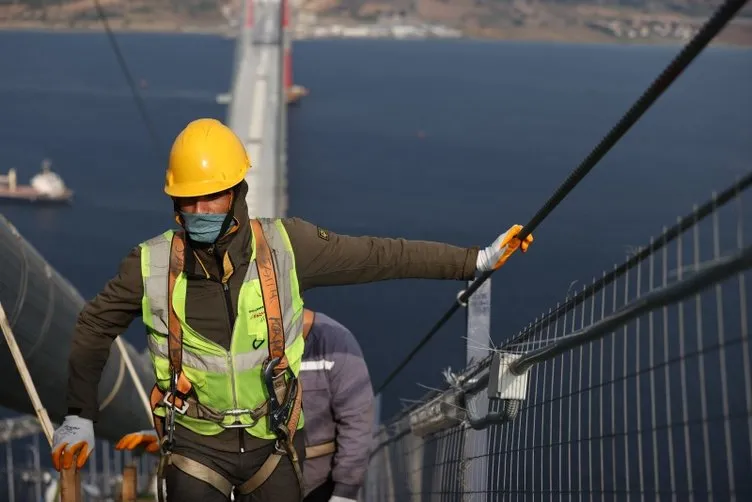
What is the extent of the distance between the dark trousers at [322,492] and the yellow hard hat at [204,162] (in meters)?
1.45

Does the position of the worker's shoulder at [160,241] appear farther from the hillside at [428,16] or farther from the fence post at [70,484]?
the hillside at [428,16]

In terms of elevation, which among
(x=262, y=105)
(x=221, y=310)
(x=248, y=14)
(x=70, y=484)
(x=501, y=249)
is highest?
(x=248, y=14)

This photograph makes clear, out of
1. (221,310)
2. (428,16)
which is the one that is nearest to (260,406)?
(221,310)

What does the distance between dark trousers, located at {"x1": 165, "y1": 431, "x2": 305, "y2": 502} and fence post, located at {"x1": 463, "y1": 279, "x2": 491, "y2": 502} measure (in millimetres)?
536

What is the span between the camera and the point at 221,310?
3064mm

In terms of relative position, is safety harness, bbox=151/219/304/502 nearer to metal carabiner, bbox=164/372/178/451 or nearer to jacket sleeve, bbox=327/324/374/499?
metal carabiner, bbox=164/372/178/451

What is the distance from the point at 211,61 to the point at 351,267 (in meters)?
91.5

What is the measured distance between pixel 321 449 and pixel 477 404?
0.97 m

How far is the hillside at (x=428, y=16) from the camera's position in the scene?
108 m

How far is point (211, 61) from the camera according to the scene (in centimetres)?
9225

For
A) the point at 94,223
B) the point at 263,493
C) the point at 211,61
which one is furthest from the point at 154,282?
the point at 211,61

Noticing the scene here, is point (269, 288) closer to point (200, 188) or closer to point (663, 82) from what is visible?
point (200, 188)

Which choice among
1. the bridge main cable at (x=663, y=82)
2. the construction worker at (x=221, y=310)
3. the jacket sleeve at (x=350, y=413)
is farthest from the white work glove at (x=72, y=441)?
the bridge main cable at (x=663, y=82)

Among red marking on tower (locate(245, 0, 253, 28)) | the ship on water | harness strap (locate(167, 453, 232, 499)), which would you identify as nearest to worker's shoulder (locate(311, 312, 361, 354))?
harness strap (locate(167, 453, 232, 499))
